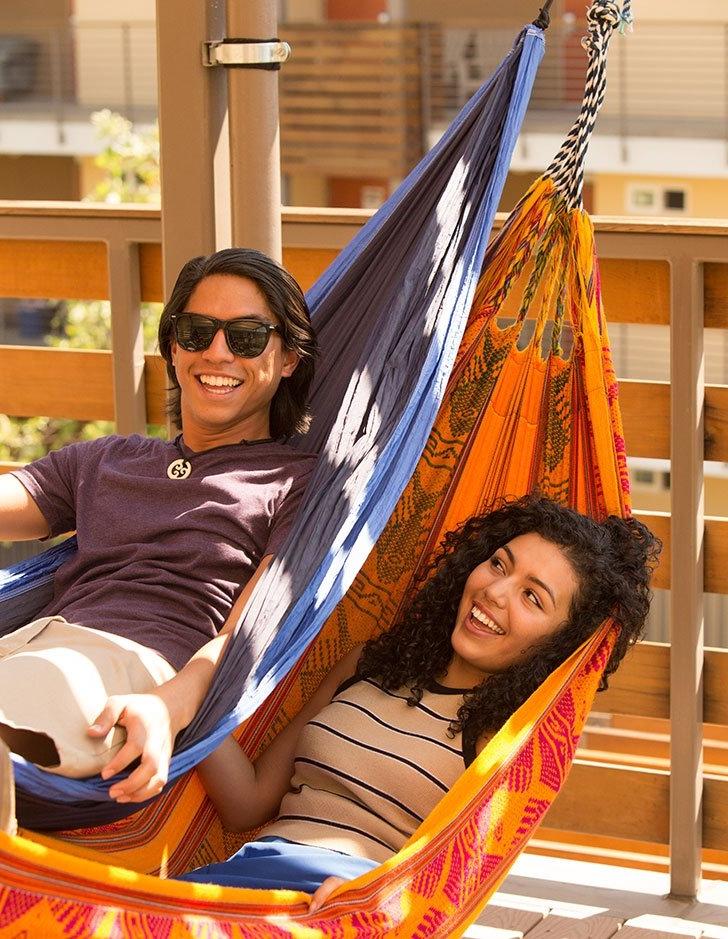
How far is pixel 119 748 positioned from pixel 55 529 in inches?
24.3

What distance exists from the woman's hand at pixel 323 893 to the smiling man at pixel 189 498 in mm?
251

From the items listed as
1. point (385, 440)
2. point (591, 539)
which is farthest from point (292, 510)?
point (591, 539)

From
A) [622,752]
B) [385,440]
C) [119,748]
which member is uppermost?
[385,440]

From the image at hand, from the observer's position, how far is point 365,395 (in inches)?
83.0

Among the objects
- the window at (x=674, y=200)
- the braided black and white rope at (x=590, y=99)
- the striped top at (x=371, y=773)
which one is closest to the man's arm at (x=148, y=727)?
the striped top at (x=371, y=773)

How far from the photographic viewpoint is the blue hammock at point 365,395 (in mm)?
1732

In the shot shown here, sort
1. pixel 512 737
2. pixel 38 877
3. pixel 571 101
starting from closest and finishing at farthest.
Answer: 1. pixel 38 877
2. pixel 512 737
3. pixel 571 101

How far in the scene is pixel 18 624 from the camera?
210 centimetres

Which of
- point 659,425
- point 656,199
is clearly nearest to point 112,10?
point 656,199

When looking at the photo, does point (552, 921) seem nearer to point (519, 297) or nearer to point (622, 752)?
point (519, 297)

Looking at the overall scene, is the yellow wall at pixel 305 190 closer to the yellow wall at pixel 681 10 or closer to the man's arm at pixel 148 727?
the yellow wall at pixel 681 10

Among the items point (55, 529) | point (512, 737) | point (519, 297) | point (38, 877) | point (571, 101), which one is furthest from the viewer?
point (571, 101)

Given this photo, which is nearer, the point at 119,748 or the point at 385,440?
the point at 119,748

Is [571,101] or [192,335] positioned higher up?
[571,101]
